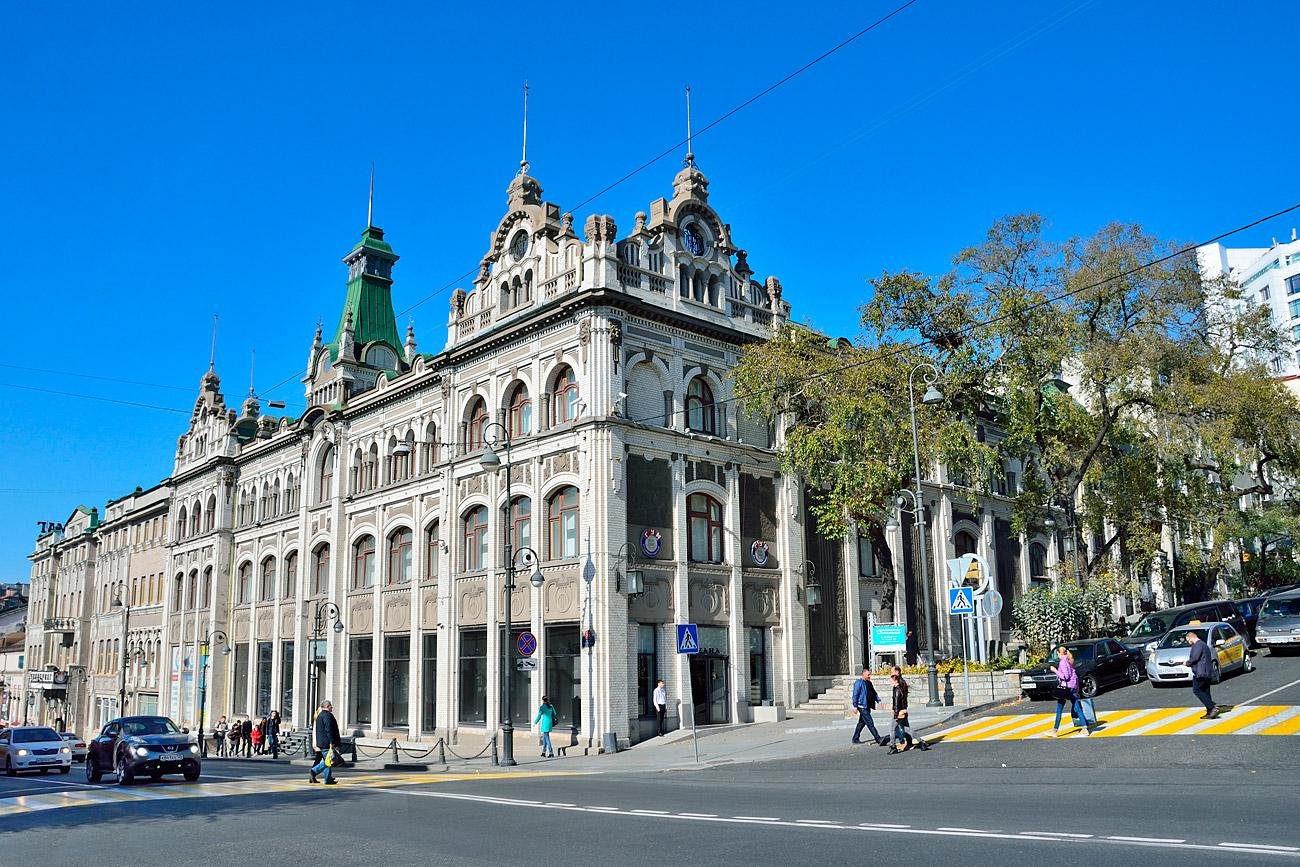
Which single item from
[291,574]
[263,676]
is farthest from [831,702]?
[263,676]

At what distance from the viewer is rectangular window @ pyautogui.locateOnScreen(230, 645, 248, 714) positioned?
52.4m

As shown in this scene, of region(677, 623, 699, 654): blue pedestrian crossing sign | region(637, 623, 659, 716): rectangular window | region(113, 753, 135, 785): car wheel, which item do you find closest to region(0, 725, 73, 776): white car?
region(113, 753, 135, 785): car wheel

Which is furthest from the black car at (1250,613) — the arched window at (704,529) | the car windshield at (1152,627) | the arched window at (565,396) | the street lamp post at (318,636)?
the street lamp post at (318,636)

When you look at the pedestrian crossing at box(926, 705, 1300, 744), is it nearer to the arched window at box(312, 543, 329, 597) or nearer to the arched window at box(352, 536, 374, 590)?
the arched window at box(352, 536, 374, 590)

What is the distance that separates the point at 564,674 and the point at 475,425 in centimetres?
1037

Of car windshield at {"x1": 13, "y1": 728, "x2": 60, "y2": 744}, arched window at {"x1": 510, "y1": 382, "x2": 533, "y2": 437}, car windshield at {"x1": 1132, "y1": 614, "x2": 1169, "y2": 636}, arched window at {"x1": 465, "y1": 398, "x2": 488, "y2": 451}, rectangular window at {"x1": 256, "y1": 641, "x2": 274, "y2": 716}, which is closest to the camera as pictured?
car windshield at {"x1": 13, "y1": 728, "x2": 60, "y2": 744}

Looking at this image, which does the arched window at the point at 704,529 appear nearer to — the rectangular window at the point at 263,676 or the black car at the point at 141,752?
the black car at the point at 141,752

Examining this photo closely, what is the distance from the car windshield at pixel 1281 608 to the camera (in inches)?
1208

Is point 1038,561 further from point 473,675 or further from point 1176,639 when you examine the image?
point 473,675

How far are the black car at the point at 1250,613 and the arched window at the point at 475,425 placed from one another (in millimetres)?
25828

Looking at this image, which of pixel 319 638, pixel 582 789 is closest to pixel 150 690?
pixel 319 638

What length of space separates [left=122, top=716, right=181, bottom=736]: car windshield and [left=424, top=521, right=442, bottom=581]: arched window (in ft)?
50.0

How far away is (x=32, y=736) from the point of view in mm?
28969

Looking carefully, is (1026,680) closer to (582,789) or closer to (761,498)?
(761,498)
